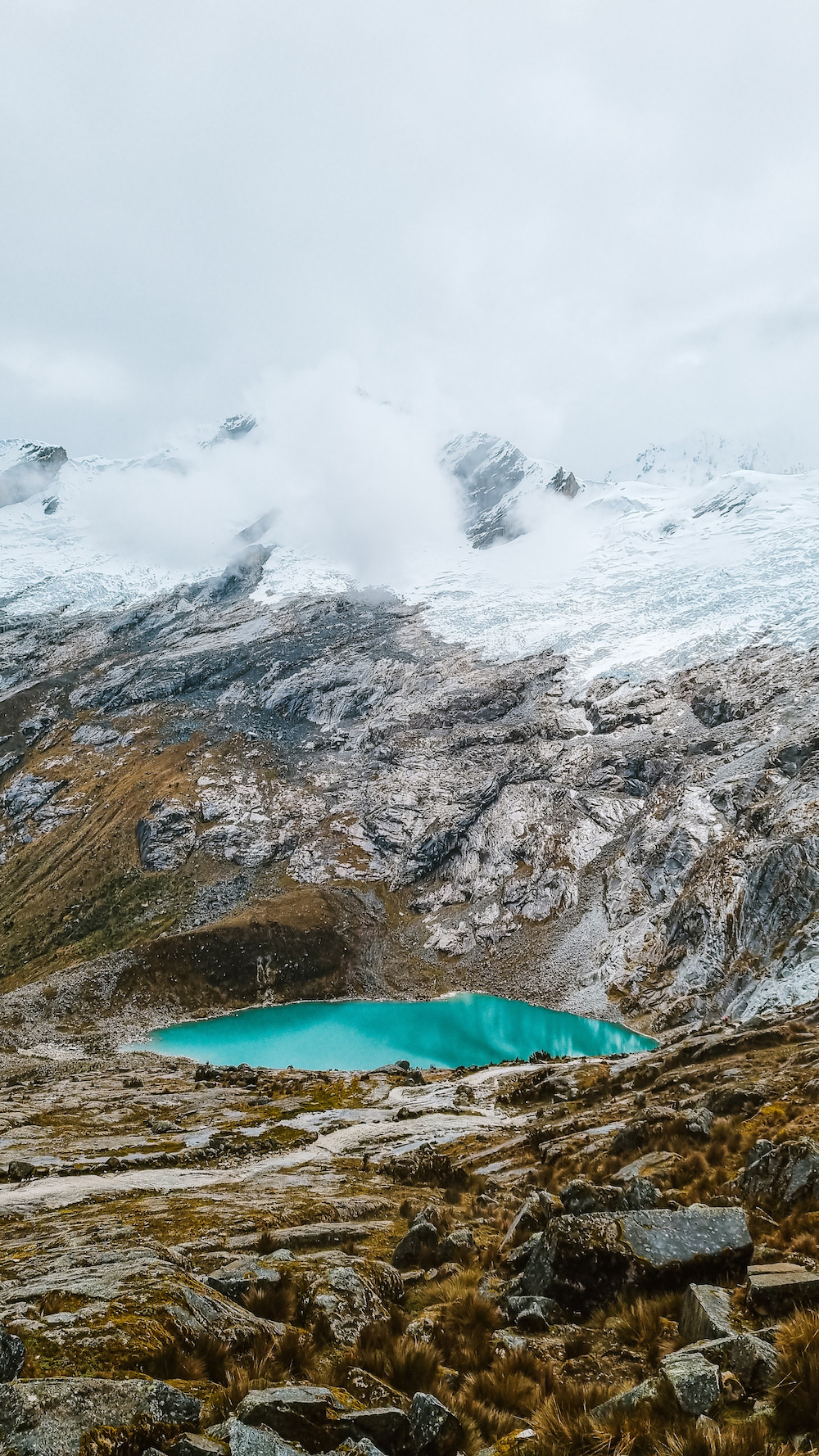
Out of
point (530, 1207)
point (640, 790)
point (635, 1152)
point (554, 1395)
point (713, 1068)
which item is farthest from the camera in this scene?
point (640, 790)

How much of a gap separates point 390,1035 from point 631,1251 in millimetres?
101045

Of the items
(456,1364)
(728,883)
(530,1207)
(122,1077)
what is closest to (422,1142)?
(530,1207)

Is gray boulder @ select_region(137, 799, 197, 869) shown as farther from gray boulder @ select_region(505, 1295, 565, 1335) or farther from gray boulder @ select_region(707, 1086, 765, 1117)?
gray boulder @ select_region(505, 1295, 565, 1335)

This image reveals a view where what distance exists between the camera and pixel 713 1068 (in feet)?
95.5

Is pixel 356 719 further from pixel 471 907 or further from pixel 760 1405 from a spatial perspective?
pixel 760 1405

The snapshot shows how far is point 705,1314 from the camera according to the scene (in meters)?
7.20

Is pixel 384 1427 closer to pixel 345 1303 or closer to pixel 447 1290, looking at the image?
pixel 345 1303

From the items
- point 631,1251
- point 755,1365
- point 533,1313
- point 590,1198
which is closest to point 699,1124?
point 590,1198

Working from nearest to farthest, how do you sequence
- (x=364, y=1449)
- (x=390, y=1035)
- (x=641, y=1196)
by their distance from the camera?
(x=364, y=1449) → (x=641, y=1196) → (x=390, y=1035)

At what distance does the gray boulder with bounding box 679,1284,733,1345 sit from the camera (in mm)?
7023

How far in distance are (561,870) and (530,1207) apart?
4698 inches

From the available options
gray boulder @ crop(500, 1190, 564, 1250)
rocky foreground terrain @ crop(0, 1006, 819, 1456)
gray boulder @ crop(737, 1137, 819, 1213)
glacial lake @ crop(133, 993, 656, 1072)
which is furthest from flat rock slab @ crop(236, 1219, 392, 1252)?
glacial lake @ crop(133, 993, 656, 1072)

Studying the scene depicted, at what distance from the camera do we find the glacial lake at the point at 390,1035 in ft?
299

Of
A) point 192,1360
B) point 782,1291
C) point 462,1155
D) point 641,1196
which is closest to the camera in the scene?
point 192,1360
